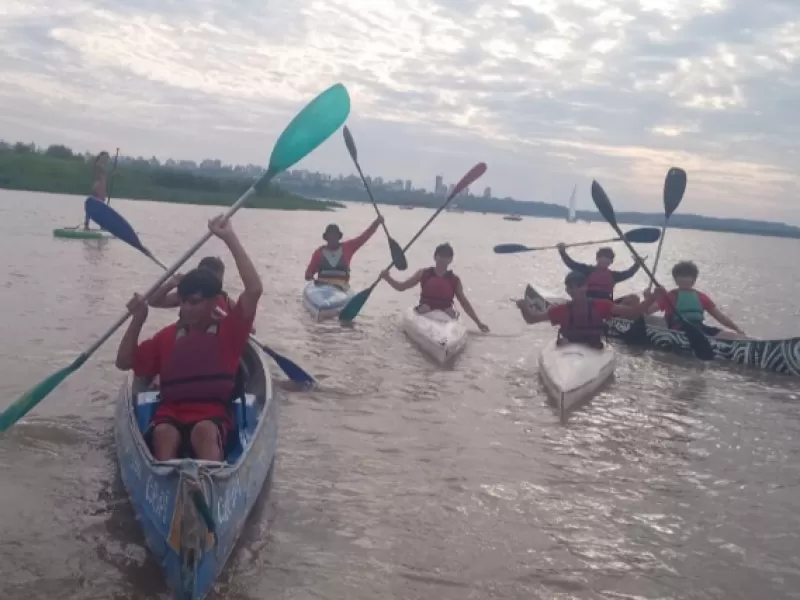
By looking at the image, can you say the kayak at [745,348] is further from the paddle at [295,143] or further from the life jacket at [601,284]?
the paddle at [295,143]

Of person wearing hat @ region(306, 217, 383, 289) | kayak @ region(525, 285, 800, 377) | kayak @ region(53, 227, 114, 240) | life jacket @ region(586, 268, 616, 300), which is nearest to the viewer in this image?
kayak @ region(525, 285, 800, 377)

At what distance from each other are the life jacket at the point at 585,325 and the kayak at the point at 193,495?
459 centimetres

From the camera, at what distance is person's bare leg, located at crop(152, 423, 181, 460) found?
4.16 m

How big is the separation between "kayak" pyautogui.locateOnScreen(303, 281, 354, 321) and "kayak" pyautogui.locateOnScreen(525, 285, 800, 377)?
3959 mm

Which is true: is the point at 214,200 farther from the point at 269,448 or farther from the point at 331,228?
the point at 269,448

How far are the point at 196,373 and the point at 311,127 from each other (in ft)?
7.88

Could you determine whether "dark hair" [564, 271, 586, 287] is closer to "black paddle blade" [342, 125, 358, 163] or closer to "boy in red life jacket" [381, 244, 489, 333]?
"boy in red life jacket" [381, 244, 489, 333]

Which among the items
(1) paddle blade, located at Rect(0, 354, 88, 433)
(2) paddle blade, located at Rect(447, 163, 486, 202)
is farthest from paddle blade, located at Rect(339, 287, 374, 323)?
(1) paddle blade, located at Rect(0, 354, 88, 433)

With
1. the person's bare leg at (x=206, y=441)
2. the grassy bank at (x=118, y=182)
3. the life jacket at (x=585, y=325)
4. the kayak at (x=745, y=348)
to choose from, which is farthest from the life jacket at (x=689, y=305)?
the grassy bank at (x=118, y=182)

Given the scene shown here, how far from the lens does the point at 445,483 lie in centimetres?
559

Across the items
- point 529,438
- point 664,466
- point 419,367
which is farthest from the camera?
point 419,367

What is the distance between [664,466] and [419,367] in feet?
11.5

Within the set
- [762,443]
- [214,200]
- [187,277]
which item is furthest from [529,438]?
[214,200]

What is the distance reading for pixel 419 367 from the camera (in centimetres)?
927
